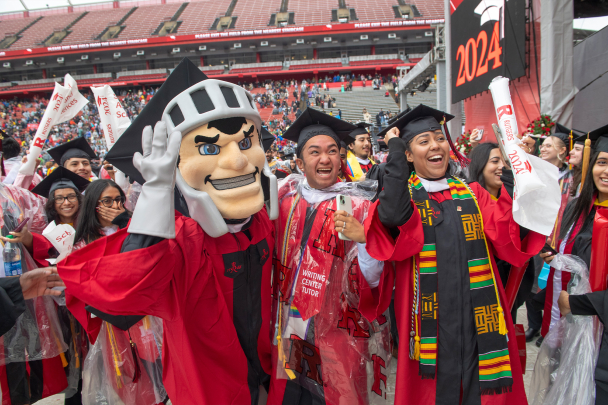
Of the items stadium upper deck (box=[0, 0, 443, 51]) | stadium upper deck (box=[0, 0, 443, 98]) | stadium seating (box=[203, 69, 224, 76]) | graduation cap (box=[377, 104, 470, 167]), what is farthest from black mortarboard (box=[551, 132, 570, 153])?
stadium upper deck (box=[0, 0, 443, 51])

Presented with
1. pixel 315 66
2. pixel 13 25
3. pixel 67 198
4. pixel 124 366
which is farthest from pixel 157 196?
pixel 13 25

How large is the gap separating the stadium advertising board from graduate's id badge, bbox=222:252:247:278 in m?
8.62

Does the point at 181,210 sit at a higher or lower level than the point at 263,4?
lower

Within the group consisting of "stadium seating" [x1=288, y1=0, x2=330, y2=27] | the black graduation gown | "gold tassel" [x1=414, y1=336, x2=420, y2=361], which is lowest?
"gold tassel" [x1=414, y1=336, x2=420, y2=361]

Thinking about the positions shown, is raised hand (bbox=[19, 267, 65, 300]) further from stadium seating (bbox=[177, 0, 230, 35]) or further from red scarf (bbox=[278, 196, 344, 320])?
stadium seating (bbox=[177, 0, 230, 35])

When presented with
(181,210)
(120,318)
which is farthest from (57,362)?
(181,210)

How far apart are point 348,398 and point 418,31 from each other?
3887 centimetres

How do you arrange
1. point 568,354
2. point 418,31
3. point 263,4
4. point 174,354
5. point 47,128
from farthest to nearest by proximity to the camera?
point 263,4 → point 418,31 → point 47,128 → point 568,354 → point 174,354

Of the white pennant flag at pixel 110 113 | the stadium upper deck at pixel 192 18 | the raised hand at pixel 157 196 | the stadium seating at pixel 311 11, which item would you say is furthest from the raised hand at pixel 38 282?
the stadium seating at pixel 311 11

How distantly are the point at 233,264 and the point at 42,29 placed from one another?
56.1 m

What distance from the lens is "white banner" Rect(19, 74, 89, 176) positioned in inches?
144

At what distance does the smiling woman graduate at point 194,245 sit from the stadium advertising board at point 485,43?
8.52 meters

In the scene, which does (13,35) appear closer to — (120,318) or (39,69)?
(39,69)

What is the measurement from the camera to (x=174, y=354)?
1.81 m
